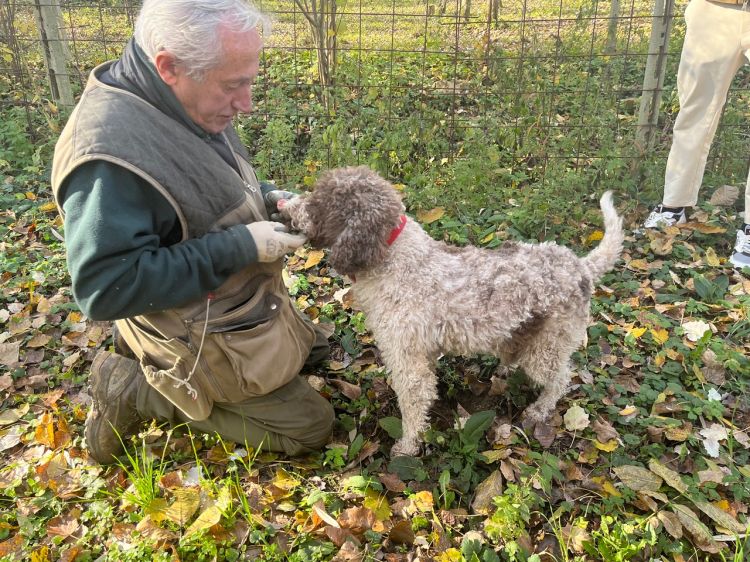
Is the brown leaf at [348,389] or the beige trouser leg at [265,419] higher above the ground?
the beige trouser leg at [265,419]

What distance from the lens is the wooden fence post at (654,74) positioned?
4902mm

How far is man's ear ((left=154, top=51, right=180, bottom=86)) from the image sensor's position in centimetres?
237

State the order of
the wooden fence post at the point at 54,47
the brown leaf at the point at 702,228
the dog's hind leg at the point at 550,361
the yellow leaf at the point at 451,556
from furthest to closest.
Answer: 1. the wooden fence post at the point at 54,47
2. the brown leaf at the point at 702,228
3. the dog's hind leg at the point at 550,361
4. the yellow leaf at the point at 451,556

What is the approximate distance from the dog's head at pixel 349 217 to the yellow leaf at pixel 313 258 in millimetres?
1692

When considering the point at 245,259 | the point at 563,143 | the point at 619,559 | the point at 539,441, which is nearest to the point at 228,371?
the point at 245,259

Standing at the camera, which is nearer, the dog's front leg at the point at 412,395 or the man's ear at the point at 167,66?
the man's ear at the point at 167,66

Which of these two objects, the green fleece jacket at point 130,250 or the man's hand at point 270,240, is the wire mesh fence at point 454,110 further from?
the green fleece jacket at point 130,250

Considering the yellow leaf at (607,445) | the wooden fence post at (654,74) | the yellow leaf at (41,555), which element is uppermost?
the wooden fence post at (654,74)

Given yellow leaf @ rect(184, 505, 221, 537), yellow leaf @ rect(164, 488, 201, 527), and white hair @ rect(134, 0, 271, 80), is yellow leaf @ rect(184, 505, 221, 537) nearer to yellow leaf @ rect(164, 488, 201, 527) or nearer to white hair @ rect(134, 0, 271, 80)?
yellow leaf @ rect(164, 488, 201, 527)

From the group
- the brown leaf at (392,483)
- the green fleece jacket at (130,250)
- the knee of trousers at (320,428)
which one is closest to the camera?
the green fleece jacket at (130,250)

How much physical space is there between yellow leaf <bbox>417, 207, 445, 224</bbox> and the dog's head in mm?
2054

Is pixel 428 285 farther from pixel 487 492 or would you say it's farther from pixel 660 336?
pixel 660 336

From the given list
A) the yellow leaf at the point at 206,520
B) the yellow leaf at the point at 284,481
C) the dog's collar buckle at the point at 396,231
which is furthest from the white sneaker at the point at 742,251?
the yellow leaf at the point at 206,520

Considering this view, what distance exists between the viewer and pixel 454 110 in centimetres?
580
